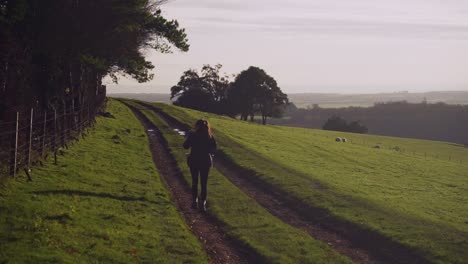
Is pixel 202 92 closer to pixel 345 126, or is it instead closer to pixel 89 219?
pixel 345 126

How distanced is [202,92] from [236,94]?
419 inches

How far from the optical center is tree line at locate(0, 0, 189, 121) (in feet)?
80.5

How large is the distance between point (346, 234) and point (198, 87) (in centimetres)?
10553

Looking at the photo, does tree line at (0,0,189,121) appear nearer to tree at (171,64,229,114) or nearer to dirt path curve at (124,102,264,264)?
dirt path curve at (124,102,264,264)

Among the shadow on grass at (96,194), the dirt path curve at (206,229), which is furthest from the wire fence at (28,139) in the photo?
the dirt path curve at (206,229)

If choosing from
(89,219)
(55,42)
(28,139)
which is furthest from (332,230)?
(55,42)

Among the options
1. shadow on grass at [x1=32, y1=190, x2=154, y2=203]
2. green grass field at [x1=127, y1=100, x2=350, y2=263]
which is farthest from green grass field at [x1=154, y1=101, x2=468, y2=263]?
shadow on grass at [x1=32, y1=190, x2=154, y2=203]

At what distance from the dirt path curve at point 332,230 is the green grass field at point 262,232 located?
2.30 feet

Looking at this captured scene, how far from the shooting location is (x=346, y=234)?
17891mm

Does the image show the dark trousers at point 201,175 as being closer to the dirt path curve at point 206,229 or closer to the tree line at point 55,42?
the dirt path curve at point 206,229

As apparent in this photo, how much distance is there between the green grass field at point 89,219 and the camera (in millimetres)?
12211

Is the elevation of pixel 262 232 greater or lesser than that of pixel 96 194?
lesser

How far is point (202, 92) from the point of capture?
395ft

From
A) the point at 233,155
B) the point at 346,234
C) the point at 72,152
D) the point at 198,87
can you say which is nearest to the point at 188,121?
the point at 233,155
